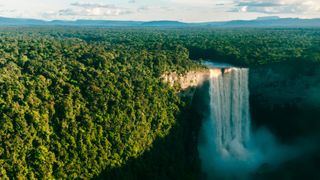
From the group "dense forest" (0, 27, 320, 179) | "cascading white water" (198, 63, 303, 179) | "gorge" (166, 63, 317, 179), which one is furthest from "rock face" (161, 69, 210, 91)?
"cascading white water" (198, 63, 303, 179)

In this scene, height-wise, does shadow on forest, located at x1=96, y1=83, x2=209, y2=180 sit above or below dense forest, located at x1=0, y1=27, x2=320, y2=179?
below

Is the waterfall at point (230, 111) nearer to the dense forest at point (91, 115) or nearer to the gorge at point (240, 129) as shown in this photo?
the gorge at point (240, 129)

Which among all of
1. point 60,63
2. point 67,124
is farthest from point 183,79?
point 67,124

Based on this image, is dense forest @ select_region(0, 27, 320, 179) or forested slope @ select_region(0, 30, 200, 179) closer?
forested slope @ select_region(0, 30, 200, 179)

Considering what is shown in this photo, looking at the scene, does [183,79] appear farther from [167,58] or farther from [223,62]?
[223,62]

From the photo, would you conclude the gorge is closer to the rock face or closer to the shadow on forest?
the rock face

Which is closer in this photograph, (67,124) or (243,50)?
(67,124)

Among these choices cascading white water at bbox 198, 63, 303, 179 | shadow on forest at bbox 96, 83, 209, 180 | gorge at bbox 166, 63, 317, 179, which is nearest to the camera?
shadow on forest at bbox 96, 83, 209, 180
